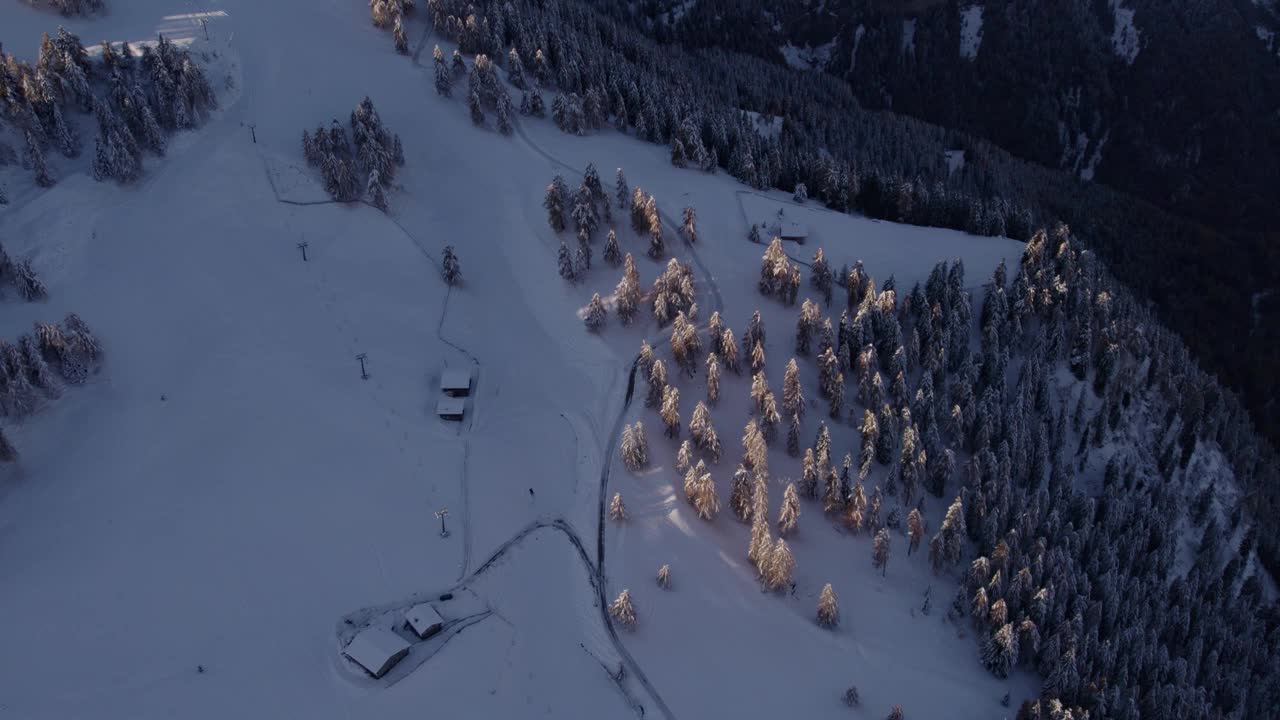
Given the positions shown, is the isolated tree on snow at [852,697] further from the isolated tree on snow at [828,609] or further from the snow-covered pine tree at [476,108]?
the snow-covered pine tree at [476,108]

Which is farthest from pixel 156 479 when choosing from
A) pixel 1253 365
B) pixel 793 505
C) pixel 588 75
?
pixel 1253 365

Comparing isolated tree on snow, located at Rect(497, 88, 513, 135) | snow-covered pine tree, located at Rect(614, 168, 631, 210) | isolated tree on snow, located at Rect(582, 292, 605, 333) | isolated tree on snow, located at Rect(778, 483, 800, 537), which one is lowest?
isolated tree on snow, located at Rect(778, 483, 800, 537)

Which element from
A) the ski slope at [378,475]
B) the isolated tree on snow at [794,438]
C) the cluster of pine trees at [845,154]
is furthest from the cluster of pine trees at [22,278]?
the isolated tree on snow at [794,438]

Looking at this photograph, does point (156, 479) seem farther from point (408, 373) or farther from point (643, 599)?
point (643, 599)

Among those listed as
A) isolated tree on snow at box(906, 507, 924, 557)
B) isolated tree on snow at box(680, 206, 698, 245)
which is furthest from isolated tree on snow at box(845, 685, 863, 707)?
isolated tree on snow at box(680, 206, 698, 245)

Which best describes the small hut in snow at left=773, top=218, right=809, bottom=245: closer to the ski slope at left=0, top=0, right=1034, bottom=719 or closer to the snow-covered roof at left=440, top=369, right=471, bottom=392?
the ski slope at left=0, top=0, right=1034, bottom=719

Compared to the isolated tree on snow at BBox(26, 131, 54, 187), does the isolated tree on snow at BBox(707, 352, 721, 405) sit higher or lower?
lower
